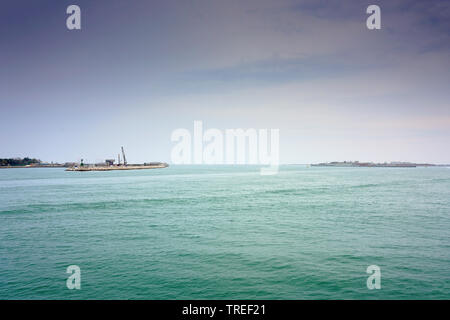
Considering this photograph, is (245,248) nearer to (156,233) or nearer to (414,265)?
(156,233)

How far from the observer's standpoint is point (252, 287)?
13867 millimetres

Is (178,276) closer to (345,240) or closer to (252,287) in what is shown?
(252,287)

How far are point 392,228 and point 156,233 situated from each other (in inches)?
878

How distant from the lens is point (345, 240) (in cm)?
2219

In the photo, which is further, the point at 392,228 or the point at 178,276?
the point at 392,228
